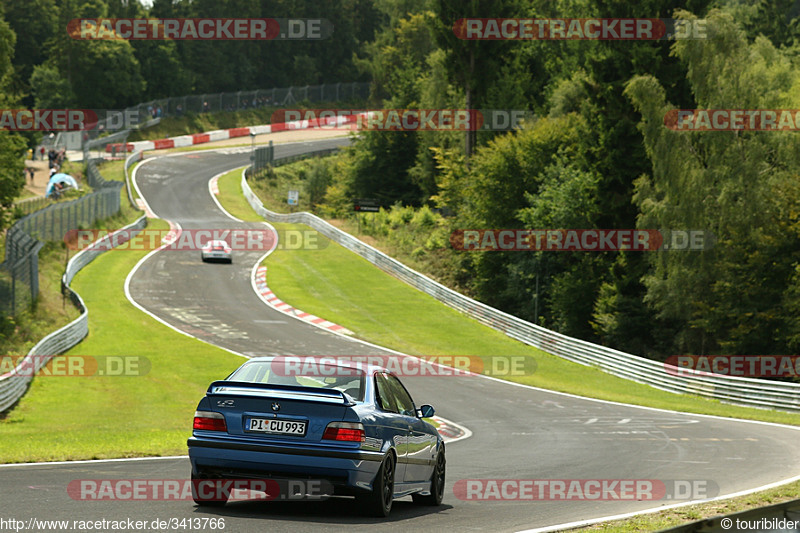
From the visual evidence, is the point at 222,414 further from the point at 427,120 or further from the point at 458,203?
the point at 427,120

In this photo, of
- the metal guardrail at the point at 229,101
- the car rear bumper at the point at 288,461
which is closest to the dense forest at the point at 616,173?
the metal guardrail at the point at 229,101

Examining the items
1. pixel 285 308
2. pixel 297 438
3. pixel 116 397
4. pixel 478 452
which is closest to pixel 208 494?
pixel 297 438

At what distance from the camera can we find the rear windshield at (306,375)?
9.66 metres

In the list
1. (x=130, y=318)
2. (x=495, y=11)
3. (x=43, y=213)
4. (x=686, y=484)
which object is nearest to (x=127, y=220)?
(x=43, y=213)

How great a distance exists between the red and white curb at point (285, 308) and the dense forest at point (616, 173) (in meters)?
11.5

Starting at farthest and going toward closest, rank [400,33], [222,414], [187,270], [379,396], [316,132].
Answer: [316,132] → [400,33] → [187,270] → [379,396] → [222,414]

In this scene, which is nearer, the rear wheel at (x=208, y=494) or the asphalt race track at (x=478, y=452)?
the asphalt race track at (x=478, y=452)

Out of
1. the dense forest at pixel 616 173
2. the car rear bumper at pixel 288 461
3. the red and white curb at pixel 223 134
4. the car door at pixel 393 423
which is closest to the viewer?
the car rear bumper at pixel 288 461

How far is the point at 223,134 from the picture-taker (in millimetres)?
105625

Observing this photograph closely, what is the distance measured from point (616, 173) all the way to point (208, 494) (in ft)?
126

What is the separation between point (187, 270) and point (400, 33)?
62.0 metres

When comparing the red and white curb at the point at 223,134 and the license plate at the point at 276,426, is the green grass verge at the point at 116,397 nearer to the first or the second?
the license plate at the point at 276,426

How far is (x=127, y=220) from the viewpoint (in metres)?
60.0

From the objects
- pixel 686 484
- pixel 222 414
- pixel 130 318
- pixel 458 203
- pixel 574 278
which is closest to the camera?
pixel 222 414
